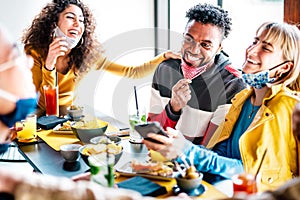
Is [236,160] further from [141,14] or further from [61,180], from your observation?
[141,14]

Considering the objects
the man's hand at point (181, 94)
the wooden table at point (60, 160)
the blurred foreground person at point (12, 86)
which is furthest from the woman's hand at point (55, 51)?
the blurred foreground person at point (12, 86)

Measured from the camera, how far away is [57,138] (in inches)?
92.6

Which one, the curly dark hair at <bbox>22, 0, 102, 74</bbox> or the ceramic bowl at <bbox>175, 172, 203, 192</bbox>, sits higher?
the curly dark hair at <bbox>22, 0, 102, 74</bbox>

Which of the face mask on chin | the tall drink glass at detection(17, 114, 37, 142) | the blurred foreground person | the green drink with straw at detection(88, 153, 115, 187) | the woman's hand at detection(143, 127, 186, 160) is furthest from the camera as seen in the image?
the face mask on chin

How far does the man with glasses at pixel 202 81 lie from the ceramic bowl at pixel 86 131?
442mm

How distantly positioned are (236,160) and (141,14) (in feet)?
9.29

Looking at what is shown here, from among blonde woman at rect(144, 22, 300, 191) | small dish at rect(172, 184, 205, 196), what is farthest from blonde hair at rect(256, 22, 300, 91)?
small dish at rect(172, 184, 205, 196)

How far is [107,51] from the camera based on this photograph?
3723mm

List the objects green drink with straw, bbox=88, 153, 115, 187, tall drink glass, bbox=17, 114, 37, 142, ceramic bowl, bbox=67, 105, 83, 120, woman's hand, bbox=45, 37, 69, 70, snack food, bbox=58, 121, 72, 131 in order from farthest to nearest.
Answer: woman's hand, bbox=45, 37, 69, 70 < ceramic bowl, bbox=67, 105, 83, 120 < snack food, bbox=58, 121, 72, 131 < tall drink glass, bbox=17, 114, 37, 142 < green drink with straw, bbox=88, 153, 115, 187

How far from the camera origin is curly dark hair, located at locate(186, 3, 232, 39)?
2.41 meters

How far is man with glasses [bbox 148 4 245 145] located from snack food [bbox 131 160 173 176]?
25.0 inches

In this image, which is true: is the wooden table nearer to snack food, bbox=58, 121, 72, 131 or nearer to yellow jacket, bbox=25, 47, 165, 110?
snack food, bbox=58, 121, 72, 131

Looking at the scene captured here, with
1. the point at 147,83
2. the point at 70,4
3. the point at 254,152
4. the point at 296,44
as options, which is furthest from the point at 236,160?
the point at 70,4

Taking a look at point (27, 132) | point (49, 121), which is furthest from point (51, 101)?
point (27, 132)
